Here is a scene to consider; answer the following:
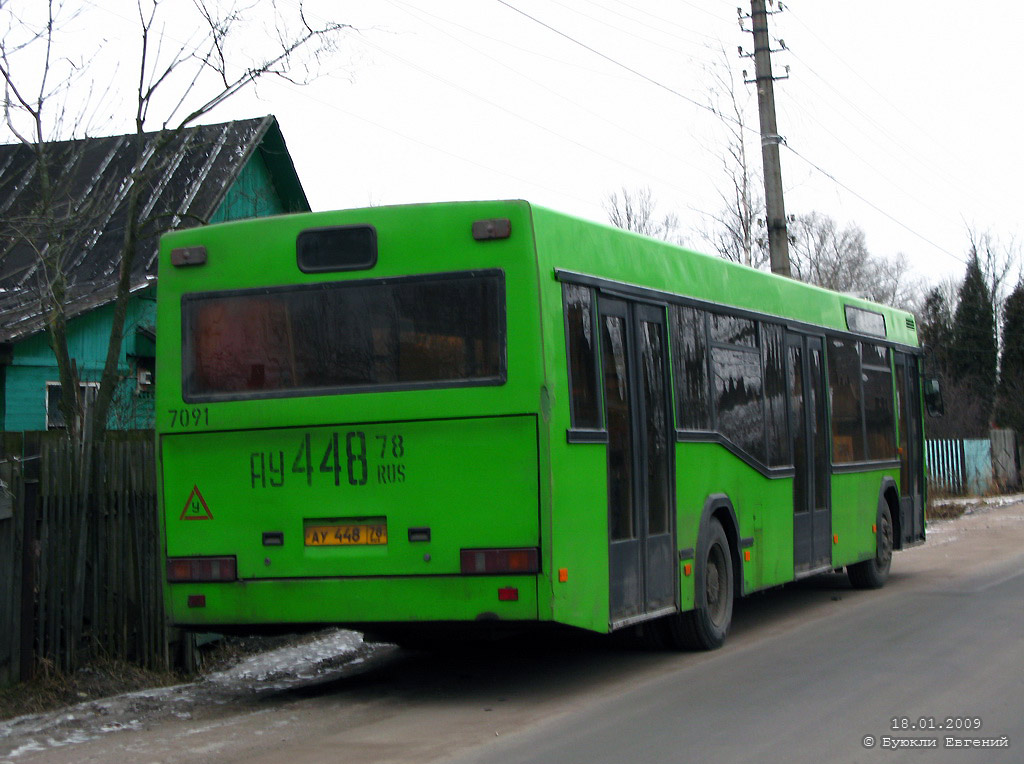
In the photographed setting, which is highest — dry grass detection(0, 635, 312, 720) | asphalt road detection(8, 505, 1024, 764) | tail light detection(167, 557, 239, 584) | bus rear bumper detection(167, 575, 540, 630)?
tail light detection(167, 557, 239, 584)

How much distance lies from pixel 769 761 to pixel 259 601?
3438mm

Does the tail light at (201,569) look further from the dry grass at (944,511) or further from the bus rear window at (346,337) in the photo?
the dry grass at (944,511)

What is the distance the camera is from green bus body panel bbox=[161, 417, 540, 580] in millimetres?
7590

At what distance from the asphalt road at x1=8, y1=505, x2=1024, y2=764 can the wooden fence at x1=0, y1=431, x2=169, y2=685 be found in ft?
4.22

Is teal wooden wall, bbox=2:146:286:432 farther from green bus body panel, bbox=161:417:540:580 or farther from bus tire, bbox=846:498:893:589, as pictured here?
bus tire, bbox=846:498:893:589

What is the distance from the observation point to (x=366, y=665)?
32.9 feet

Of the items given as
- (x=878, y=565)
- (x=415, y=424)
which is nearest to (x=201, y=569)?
(x=415, y=424)

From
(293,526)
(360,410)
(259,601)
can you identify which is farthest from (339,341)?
(259,601)

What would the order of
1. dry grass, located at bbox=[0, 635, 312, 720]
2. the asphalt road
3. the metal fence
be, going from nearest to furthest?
the asphalt road → dry grass, located at bbox=[0, 635, 312, 720] → the metal fence

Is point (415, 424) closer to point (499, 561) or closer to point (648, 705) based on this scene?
point (499, 561)

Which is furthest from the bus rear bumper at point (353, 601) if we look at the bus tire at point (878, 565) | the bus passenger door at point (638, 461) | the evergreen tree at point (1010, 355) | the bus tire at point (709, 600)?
the evergreen tree at point (1010, 355)

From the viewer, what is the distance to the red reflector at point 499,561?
7.50 m

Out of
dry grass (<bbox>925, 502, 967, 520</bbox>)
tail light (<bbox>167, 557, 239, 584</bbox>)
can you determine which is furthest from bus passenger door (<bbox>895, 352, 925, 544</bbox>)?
dry grass (<bbox>925, 502, 967, 520</bbox>)

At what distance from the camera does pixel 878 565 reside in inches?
570
